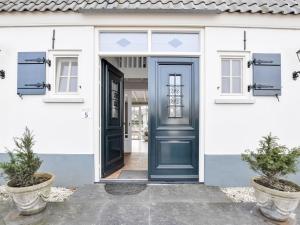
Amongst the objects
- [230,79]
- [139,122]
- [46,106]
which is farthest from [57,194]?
[139,122]

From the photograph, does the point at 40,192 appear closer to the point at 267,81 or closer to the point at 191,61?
the point at 191,61

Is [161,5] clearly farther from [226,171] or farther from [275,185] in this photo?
[275,185]

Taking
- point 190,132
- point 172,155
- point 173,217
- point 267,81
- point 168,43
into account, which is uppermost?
point 168,43

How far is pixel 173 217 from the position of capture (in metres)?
3.11

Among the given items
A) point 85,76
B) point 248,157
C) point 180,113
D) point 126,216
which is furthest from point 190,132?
point 85,76

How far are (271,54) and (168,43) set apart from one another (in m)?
2.04

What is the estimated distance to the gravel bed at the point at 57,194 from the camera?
147 inches

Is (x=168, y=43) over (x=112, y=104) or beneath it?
over

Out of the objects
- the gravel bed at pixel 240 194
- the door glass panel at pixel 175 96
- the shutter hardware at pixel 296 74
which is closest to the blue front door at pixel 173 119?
the door glass panel at pixel 175 96

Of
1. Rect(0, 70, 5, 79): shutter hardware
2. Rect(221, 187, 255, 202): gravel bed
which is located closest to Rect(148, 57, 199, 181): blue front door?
Rect(221, 187, 255, 202): gravel bed

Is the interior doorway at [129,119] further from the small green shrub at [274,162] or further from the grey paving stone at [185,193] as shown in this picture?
the small green shrub at [274,162]

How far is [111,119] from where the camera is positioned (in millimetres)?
4910

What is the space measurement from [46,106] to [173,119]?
2518 millimetres

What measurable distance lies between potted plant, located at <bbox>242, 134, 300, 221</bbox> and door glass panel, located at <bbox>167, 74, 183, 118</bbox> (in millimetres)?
1646
